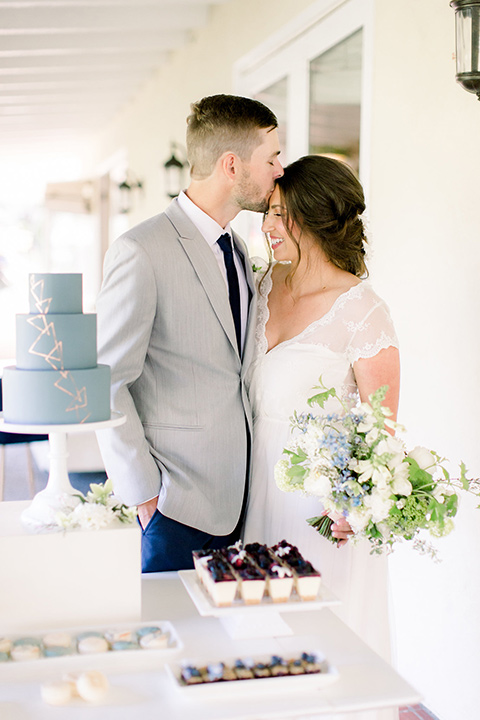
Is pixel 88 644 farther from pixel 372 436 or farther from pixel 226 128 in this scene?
pixel 226 128

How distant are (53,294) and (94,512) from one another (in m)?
0.47

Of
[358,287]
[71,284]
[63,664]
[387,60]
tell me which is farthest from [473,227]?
[63,664]

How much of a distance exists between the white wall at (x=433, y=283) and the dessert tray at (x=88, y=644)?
143 centimetres

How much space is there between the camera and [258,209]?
249cm

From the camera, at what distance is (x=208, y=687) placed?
4.50ft

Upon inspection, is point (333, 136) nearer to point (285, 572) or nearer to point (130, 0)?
point (130, 0)

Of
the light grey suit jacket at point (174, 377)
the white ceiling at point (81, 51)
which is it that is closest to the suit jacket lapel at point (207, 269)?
the light grey suit jacket at point (174, 377)

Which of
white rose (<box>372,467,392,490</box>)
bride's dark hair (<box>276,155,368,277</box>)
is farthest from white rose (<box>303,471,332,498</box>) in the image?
bride's dark hair (<box>276,155,368,277</box>)

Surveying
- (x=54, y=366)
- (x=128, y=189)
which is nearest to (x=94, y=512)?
(x=54, y=366)

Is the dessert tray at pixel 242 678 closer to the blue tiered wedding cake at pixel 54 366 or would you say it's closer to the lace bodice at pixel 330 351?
the blue tiered wedding cake at pixel 54 366

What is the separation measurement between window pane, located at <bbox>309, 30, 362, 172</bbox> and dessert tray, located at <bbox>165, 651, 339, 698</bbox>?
2.88 meters

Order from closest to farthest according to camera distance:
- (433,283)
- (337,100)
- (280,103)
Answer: (433,283) < (337,100) < (280,103)

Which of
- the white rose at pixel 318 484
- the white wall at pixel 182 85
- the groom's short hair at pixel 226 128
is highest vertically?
the white wall at pixel 182 85

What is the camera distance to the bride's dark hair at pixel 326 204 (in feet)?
7.83
